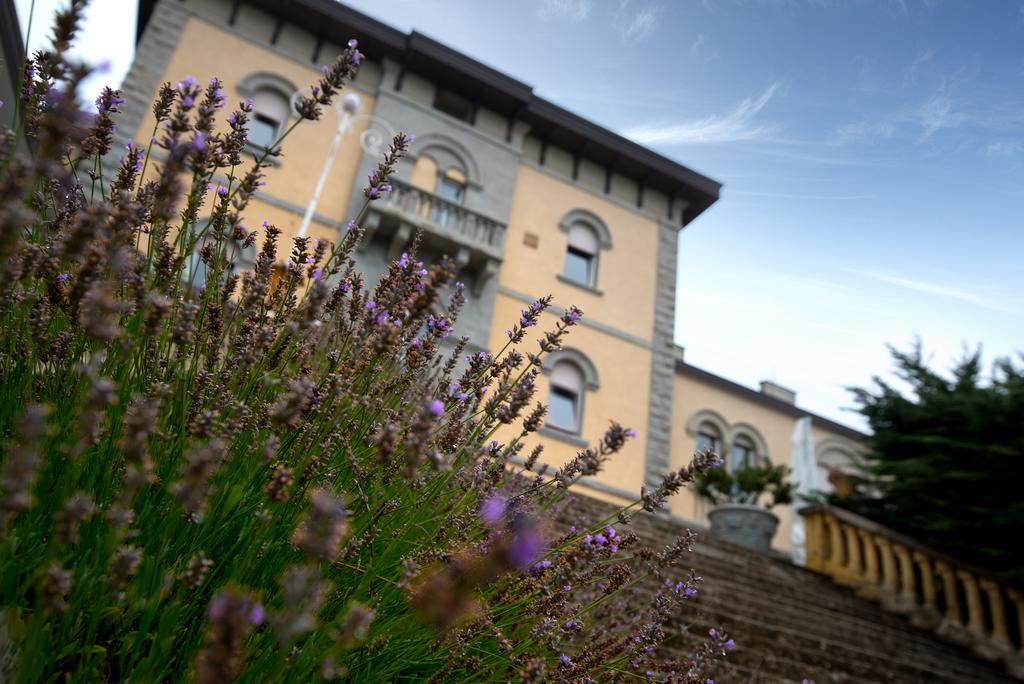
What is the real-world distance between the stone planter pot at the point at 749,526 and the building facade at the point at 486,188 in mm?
2503

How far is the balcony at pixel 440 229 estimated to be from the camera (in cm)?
1220

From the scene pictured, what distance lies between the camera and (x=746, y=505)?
10039 mm

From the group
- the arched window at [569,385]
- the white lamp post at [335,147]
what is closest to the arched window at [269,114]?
the white lamp post at [335,147]

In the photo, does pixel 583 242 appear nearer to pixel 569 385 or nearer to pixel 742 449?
pixel 569 385

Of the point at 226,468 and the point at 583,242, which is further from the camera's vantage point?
the point at 583,242

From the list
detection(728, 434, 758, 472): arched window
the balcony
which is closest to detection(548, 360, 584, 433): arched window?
the balcony

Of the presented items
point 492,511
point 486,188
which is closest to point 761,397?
point 486,188

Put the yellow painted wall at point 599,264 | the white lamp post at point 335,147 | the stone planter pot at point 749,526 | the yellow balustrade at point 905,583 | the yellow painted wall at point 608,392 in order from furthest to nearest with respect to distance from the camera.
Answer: the yellow painted wall at point 599,264 → the yellow painted wall at point 608,392 → the white lamp post at point 335,147 → the stone planter pot at point 749,526 → the yellow balustrade at point 905,583

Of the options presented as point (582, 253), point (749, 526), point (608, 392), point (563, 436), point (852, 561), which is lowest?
point (852, 561)

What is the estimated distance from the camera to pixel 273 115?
12.8 m

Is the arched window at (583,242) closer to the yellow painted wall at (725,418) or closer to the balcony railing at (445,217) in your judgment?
the balcony railing at (445,217)

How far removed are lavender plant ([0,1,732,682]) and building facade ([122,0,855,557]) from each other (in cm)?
995

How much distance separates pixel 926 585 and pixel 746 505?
2.61 metres

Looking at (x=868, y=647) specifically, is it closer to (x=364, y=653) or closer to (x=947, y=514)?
(x=947, y=514)
